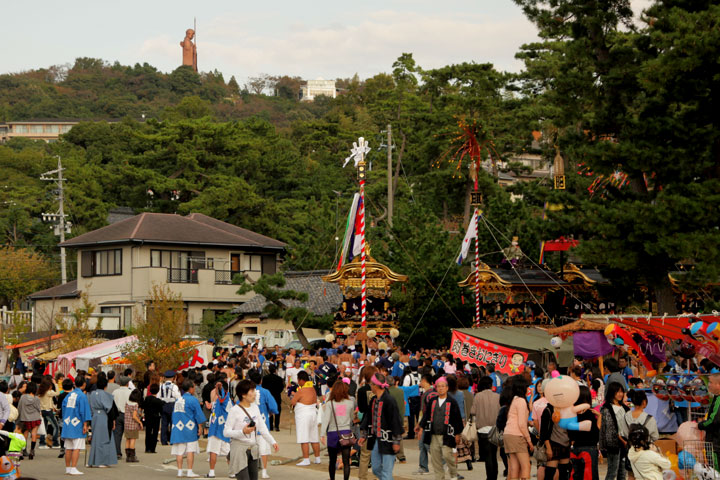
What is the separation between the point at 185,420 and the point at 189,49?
7126 inches

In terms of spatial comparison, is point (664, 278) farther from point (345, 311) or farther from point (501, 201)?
point (501, 201)

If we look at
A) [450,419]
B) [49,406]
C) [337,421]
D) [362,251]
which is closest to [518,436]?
[450,419]

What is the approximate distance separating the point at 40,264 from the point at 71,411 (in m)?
43.8

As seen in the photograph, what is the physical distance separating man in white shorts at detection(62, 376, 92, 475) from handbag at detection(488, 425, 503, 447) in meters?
7.23

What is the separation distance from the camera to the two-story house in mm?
46375

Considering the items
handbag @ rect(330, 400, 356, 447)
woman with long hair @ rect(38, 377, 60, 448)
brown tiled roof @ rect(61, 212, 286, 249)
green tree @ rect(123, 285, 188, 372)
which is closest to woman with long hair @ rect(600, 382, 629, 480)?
handbag @ rect(330, 400, 356, 447)

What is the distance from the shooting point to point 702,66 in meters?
23.4

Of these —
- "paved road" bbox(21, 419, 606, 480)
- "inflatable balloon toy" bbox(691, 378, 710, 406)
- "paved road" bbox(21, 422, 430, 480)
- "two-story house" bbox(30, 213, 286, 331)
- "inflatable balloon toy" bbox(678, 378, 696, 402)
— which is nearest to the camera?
"inflatable balloon toy" bbox(691, 378, 710, 406)

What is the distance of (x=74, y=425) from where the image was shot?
641 inches

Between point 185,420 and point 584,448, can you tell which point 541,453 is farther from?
point 185,420

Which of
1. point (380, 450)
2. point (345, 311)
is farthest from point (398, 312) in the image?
point (380, 450)

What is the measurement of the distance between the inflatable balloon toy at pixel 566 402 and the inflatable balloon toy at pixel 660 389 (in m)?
2.51

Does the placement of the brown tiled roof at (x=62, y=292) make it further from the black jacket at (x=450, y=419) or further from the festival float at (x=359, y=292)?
the black jacket at (x=450, y=419)

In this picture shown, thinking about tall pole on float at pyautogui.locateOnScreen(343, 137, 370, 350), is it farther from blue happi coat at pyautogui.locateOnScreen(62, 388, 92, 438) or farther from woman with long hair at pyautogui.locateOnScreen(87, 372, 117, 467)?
blue happi coat at pyautogui.locateOnScreen(62, 388, 92, 438)
